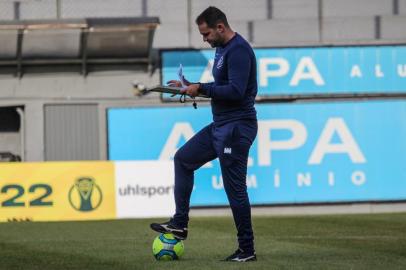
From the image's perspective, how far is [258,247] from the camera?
10.8 metres

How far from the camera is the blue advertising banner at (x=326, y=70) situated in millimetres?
24627

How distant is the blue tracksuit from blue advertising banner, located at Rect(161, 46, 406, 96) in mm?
15584

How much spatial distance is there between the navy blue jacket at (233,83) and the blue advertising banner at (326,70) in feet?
51.1

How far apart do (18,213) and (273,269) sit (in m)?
12.0

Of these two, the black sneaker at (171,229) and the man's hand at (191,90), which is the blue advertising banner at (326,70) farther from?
the man's hand at (191,90)

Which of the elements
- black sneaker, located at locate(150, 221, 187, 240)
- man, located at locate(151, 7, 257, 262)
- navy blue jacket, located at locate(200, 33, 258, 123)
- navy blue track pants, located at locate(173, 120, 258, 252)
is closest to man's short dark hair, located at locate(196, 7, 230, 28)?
man, located at locate(151, 7, 257, 262)

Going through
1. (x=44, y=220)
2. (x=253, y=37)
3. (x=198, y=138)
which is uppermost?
(x=253, y=37)

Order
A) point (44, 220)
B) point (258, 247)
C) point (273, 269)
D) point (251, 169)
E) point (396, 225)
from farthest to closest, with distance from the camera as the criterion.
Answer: point (251, 169) < point (44, 220) < point (396, 225) < point (258, 247) < point (273, 269)

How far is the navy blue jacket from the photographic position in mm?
8727

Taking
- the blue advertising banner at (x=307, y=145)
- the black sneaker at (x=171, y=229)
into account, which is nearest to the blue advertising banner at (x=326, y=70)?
the blue advertising banner at (x=307, y=145)

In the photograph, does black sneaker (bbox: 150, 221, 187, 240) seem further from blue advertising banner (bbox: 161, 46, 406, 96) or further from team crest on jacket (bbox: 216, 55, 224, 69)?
blue advertising banner (bbox: 161, 46, 406, 96)

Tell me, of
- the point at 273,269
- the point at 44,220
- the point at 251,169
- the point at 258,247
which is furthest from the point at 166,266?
the point at 251,169

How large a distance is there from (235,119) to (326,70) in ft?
53.3

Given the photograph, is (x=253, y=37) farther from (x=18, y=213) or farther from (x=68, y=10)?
(x=18, y=213)
